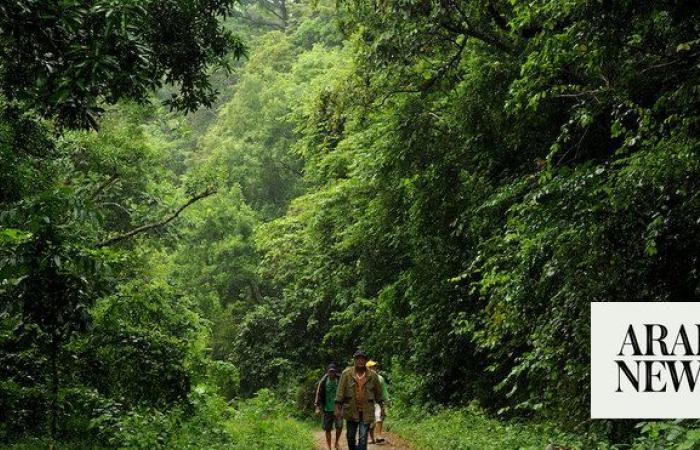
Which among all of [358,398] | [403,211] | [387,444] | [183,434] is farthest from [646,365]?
[403,211]

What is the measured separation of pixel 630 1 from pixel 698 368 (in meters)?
3.73

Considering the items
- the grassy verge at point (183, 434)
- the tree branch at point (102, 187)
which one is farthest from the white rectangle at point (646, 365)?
the tree branch at point (102, 187)

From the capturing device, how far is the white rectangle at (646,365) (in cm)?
708

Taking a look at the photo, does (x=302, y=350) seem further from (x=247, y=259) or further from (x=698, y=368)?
(x=698, y=368)

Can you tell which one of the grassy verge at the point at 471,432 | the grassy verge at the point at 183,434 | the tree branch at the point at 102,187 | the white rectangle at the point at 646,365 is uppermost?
the tree branch at the point at 102,187

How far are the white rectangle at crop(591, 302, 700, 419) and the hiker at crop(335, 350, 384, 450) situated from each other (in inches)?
138

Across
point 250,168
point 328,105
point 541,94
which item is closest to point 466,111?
point 328,105

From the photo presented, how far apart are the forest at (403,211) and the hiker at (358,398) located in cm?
194

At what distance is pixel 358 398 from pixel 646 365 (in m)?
4.06

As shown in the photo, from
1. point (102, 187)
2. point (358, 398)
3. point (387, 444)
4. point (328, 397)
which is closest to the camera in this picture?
point (358, 398)

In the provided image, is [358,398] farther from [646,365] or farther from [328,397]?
[646,365]

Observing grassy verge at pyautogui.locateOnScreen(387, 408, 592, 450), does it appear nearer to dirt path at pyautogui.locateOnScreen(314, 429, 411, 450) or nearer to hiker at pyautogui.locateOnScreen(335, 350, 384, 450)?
dirt path at pyautogui.locateOnScreen(314, 429, 411, 450)

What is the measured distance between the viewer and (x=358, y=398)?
9.91m

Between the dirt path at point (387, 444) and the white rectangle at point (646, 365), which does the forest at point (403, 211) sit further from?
the white rectangle at point (646, 365)
